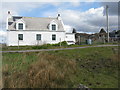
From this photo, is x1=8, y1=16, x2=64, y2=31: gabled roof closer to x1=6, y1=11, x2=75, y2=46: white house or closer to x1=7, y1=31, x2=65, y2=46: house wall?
x1=6, y1=11, x2=75, y2=46: white house

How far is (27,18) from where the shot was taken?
27.1 m

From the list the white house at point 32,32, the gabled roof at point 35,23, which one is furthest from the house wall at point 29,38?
the gabled roof at point 35,23

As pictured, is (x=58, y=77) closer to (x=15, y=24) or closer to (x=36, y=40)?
(x=36, y=40)

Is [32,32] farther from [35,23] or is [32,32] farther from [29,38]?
[35,23]

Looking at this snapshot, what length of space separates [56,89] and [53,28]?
21768mm

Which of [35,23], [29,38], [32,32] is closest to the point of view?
[29,38]

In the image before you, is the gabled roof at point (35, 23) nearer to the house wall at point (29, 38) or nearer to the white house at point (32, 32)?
the white house at point (32, 32)

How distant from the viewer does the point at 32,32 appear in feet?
80.0

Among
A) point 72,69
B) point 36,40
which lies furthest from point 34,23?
point 72,69

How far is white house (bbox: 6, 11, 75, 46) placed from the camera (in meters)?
23.8

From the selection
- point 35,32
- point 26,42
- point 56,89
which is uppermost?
point 35,32

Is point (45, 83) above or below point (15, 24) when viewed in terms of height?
below

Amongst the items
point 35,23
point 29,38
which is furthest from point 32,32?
point 35,23

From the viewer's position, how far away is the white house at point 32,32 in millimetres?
23828
